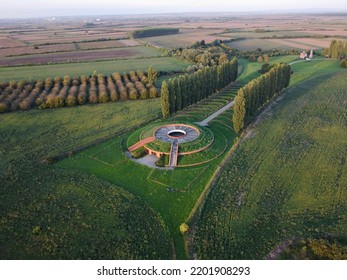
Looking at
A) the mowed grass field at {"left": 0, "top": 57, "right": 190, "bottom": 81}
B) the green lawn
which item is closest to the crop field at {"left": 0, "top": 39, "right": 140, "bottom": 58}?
the mowed grass field at {"left": 0, "top": 57, "right": 190, "bottom": 81}

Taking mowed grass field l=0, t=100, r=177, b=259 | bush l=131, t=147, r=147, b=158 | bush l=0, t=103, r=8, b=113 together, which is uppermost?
bush l=0, t=103, r=8, b=113

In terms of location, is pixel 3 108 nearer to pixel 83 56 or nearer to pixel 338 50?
pixel 83 56

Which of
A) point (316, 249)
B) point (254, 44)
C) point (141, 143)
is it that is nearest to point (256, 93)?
point (141, 143)

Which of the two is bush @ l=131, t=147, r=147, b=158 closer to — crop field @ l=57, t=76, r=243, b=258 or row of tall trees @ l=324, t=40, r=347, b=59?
crop field @ l=57, t=76, r=243, b=258

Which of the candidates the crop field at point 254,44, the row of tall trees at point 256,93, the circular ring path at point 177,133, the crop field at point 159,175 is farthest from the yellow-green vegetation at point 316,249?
the crop field at point 254,44

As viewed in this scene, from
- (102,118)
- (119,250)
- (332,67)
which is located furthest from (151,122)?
(332,67)
